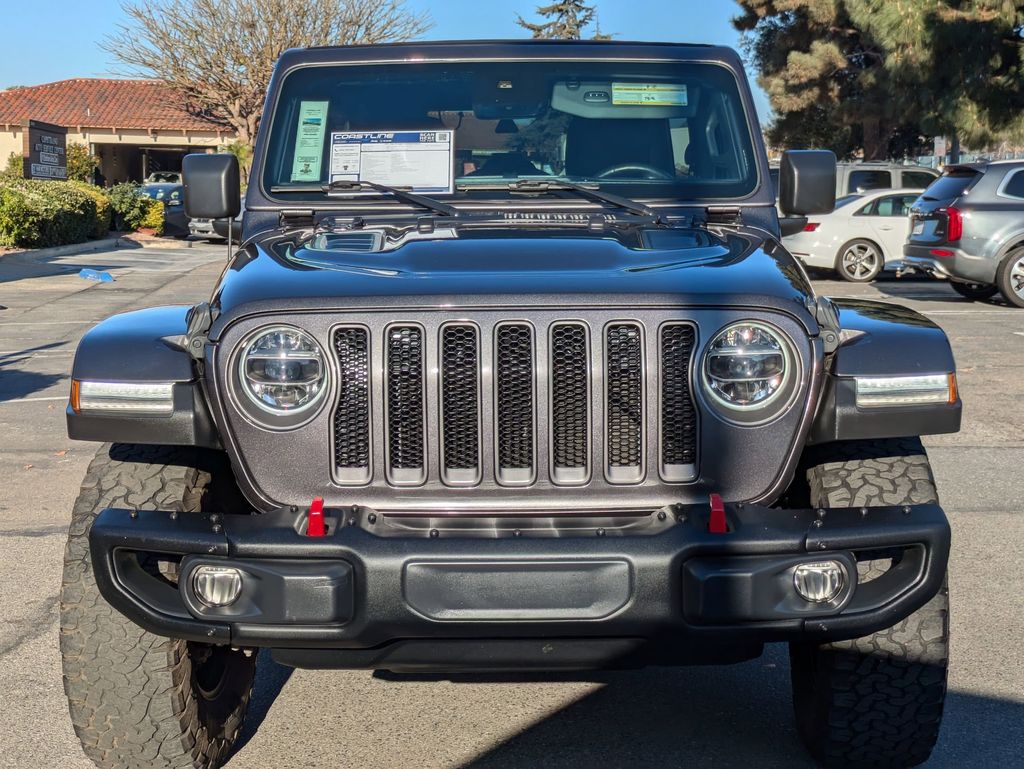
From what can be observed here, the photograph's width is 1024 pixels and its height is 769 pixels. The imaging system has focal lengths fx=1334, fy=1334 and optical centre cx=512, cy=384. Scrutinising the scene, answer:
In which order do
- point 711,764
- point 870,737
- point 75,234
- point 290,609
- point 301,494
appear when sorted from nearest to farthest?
point 290,609, point 301,494, point 870,737, point 711,764, point 75,234

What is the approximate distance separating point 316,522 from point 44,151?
2752 centimetres

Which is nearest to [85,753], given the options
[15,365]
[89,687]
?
[89,687]

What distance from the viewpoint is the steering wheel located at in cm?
453

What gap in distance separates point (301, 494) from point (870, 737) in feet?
5.19

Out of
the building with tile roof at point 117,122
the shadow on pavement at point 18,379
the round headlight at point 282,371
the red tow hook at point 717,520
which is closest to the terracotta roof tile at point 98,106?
the building with tile roof at point 117,122

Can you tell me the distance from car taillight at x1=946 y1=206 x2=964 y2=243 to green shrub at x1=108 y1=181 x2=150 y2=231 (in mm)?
22400

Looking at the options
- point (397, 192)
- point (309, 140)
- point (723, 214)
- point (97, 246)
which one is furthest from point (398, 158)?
point (97, 246)

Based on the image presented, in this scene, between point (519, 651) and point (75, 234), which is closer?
point (519, 651)

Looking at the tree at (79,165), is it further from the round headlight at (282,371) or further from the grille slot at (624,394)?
the grille slot at (624,394)

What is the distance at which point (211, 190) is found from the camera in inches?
184

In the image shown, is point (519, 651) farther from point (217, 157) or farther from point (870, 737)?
point (217, 157)

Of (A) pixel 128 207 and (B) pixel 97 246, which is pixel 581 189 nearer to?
(B) pixel 97 246

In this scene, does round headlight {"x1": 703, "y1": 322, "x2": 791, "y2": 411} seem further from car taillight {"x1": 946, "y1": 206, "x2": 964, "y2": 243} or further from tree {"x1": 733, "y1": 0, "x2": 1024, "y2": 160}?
tree {"x1": 733, "y1": 0, "x2": 1024, "y2": 160}

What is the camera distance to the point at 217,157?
4.71 metres
